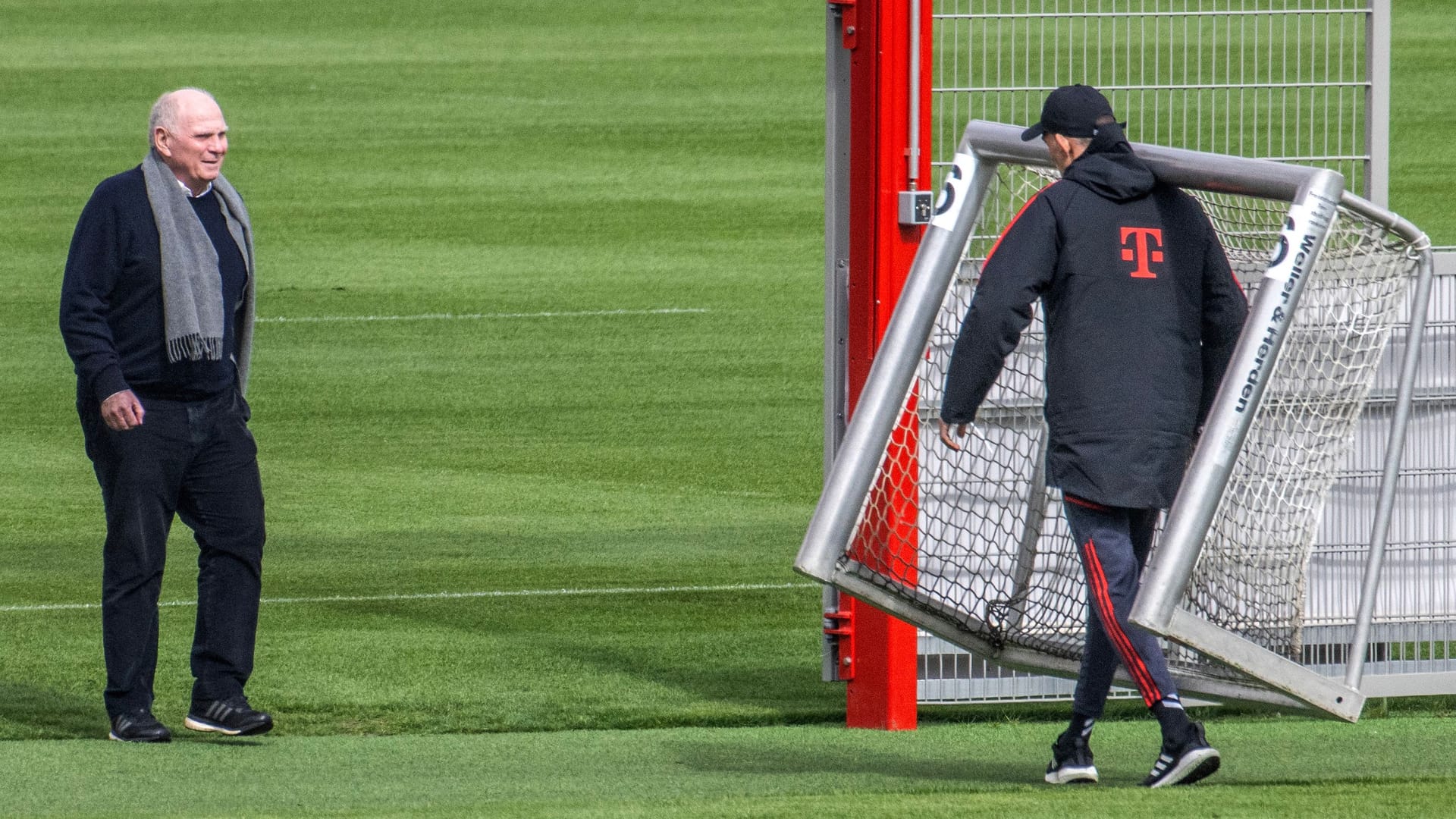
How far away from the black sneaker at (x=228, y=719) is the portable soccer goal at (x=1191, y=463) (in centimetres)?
181

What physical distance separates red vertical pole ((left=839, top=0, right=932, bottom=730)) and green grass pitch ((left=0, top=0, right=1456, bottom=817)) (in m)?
0.28

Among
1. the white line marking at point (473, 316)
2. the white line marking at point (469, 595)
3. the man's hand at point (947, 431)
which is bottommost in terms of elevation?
the white line marking at point (469, 595)

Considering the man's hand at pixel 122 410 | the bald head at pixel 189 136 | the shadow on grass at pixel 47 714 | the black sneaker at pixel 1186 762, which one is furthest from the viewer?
the shadow on grass at pixel 47 714

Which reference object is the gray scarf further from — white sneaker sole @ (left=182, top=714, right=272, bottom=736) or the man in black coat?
the man in black coat

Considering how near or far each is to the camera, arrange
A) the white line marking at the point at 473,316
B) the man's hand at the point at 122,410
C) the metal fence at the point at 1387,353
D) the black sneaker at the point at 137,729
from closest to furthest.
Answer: the man's hand at the point at 122,410, the black sneaker at the point at 137,729, the metal fence at the point at 1387,353, the white line marking at the point at 473,316

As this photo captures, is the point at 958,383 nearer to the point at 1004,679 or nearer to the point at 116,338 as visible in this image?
the point at 1004,679

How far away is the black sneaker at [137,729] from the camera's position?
6.97m

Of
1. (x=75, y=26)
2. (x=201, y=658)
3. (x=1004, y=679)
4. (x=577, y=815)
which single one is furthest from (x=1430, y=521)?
(x=75, y=26)

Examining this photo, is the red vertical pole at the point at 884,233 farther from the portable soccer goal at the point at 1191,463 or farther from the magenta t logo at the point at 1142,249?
the magenta t logo at the point at 1142,249

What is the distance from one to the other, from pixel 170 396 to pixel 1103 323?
2670 mm

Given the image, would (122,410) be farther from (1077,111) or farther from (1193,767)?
(1193,767)

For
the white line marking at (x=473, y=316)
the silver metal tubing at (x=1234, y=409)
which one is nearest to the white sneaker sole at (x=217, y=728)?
the silver metal tubing at (x=1234, y=409)

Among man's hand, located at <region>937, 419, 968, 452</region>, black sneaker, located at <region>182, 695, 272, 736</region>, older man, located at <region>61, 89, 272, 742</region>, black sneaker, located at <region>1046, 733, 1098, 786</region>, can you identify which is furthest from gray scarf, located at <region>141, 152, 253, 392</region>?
black sneaker, located at <region>1046, 733, 1098, 786</region>

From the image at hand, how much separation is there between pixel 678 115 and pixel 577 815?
20.8m
